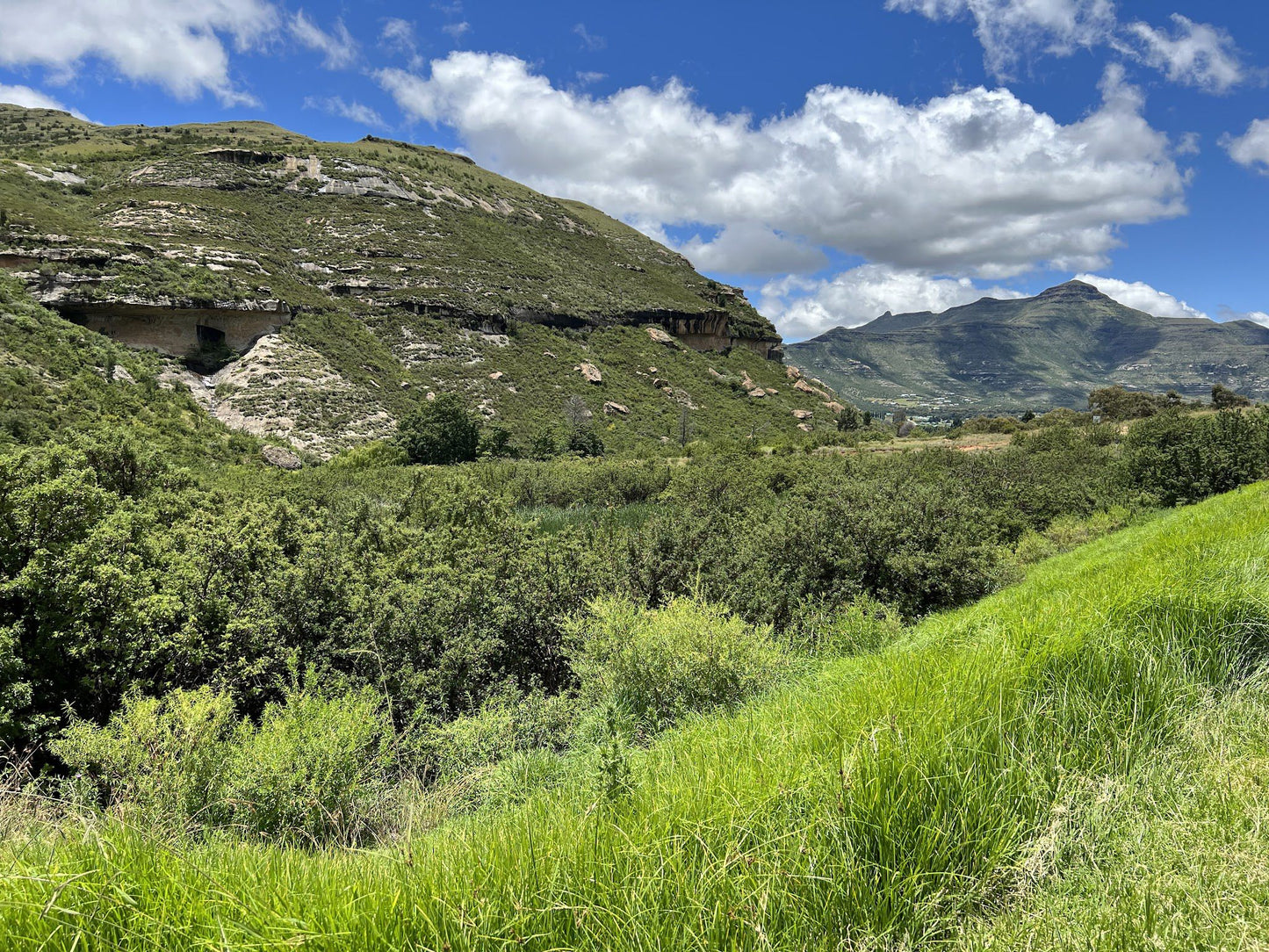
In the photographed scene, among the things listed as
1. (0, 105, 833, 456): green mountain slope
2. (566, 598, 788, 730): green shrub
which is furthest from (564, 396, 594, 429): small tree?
(566, 598, 788, 730): green shrub

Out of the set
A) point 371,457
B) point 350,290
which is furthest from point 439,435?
point 350,290

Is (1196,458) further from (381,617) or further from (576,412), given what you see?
(576,412)

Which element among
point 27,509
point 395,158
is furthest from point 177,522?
point 395,158

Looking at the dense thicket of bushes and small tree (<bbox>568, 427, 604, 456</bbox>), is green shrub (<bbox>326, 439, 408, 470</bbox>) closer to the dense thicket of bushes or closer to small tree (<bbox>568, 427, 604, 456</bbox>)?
small tree (<bbox>568, 427, 604, 456</bbox>)

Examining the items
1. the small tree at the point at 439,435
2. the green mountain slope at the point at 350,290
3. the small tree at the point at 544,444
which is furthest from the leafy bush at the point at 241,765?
the small tree at the point at 544,444

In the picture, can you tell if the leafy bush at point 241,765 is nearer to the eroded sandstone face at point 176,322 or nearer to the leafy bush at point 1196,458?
the leafy bush at point 1196,458

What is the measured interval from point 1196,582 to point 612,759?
13.5 ft

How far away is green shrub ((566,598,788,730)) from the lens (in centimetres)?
607

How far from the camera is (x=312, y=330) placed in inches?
2100

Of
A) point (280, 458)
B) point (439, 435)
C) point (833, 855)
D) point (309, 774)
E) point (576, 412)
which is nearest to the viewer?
point (833, 855)

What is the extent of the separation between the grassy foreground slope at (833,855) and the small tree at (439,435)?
43.3m

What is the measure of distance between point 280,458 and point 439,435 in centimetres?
1144

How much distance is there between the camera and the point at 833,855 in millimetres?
1916

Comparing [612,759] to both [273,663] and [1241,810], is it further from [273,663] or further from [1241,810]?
[273,663]
